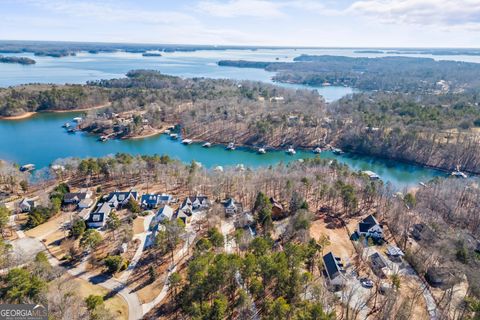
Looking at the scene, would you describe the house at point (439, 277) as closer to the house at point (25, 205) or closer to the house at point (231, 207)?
the house at point (231, 207)

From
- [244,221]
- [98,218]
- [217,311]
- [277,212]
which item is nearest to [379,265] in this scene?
[277,212]

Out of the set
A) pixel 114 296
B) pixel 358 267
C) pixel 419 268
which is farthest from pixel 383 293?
pixel 114 296

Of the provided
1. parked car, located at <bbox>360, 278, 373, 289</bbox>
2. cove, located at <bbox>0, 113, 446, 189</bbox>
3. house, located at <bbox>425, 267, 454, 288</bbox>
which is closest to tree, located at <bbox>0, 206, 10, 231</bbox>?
cove, located at <bbox>0, 113, 446, 189</bbox>

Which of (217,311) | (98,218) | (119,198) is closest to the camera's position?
(217,311)

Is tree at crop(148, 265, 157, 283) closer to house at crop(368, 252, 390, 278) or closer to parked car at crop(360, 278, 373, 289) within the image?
parked car at crop(360, 278, 373, 289)

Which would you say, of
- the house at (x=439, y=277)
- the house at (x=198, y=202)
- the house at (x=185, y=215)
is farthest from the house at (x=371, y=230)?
the house at (x=185, y=215)

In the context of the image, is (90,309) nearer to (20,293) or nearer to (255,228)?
(20,293)

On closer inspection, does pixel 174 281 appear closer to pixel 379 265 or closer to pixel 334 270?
pixel 334 270
